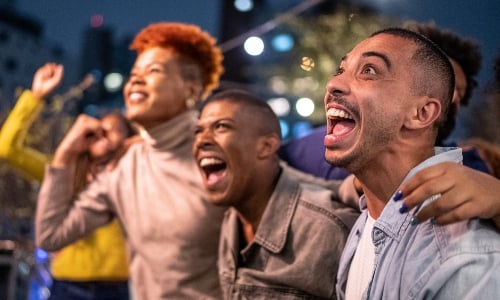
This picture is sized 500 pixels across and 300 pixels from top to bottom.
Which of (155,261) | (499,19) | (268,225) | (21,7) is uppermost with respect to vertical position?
(21,7)

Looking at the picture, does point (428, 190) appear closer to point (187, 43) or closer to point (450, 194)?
point (450, 194)

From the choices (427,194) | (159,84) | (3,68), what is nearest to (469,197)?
(427,194)

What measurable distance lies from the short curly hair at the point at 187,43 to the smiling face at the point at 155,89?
4 centimetres

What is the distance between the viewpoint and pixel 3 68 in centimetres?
1435

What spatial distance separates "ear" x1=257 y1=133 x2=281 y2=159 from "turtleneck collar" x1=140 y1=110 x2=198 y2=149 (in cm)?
55

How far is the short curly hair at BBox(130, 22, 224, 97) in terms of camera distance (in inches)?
99.5

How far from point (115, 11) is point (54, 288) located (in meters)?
22.4

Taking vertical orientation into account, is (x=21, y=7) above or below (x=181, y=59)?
above

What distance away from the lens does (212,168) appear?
6.45 ft

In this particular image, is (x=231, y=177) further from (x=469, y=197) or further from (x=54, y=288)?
(x=54, y=288)

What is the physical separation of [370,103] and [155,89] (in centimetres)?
126

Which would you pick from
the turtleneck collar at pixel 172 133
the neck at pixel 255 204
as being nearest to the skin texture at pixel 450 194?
the neck at pixel 255 204

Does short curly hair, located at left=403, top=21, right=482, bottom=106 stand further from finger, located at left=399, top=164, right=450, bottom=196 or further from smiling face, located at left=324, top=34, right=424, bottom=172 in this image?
finger, located at left=399, top=164, right=450, bottom=196

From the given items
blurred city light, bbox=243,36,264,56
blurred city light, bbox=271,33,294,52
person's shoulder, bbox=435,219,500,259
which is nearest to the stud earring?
blurred city light, bbox=243,36,264,56
